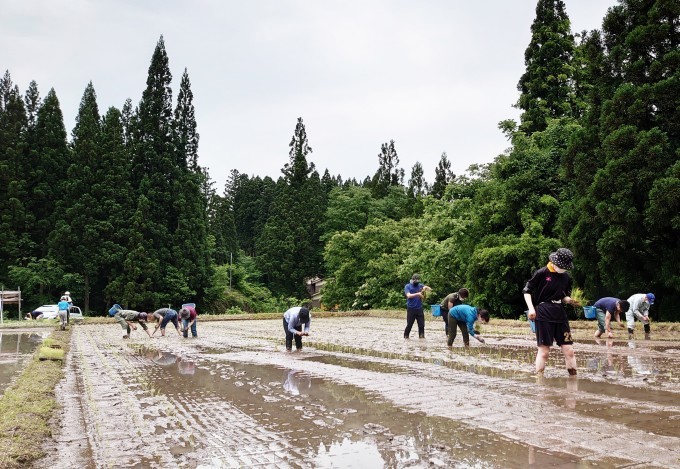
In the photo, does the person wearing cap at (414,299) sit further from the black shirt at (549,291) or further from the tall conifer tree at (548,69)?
the tall conifer tree at (548,69)

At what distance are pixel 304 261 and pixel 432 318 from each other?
101 feet

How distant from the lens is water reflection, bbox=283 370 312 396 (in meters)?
7.51

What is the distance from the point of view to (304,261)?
57.3 m

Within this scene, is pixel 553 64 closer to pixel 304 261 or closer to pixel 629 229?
pixel 629 229

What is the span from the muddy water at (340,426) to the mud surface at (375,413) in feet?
0.05

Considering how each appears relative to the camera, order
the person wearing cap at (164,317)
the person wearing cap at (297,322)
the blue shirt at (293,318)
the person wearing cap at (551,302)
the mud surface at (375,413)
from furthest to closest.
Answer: the person wearing cap at (164,317) < the blue shirt at (293,318) < the person wearing cap at (297,322) < the person wearing cap at (551,302) < the mud surface at (375,413)

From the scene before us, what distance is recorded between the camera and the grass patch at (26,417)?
470cm

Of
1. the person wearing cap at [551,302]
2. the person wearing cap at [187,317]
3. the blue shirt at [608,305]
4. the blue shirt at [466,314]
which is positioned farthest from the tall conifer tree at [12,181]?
the person wearing cap at [551,302]

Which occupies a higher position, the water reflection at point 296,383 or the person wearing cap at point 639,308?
the person wearing cap at point 639,308

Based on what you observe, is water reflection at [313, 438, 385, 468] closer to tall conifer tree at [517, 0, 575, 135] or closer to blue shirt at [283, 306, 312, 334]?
blue shirt at [283, 306, 312, 334]

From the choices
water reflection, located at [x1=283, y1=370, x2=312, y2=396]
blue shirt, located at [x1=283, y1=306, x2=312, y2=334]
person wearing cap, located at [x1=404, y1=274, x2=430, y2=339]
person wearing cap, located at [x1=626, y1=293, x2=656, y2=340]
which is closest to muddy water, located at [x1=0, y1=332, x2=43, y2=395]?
water reflection, located at [x1=283, y1=370, x2=312, y2=396]

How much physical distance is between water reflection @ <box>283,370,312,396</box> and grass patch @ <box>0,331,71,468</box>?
9.30 ft

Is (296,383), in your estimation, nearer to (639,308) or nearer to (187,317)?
(639,308)

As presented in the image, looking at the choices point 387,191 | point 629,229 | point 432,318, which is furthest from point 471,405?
point 387,191
